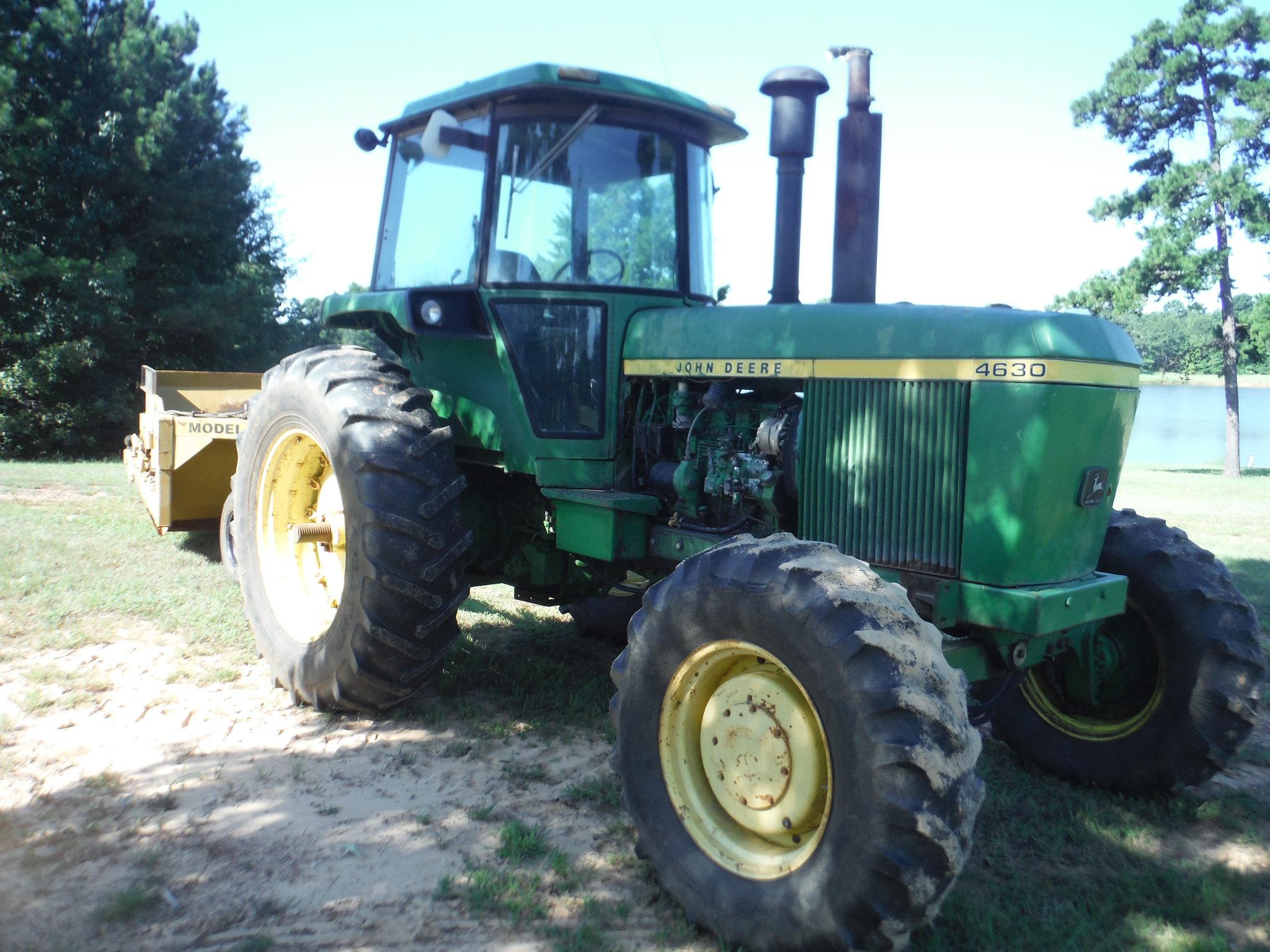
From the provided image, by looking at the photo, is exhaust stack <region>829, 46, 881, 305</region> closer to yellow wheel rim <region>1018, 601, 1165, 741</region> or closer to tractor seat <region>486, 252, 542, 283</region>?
tractor seat <region>486, 252, 542, 283</region>

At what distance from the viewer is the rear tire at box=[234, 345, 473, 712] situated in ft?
13.0

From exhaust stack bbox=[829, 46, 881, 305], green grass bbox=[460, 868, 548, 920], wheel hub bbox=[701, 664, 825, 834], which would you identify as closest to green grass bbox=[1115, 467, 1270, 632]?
exhaust stack bbox=[829, 46, 881, 305]

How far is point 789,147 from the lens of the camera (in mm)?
4195

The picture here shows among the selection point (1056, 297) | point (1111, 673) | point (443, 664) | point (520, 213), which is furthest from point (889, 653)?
point (1056, 297)

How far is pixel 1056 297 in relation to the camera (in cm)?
2156

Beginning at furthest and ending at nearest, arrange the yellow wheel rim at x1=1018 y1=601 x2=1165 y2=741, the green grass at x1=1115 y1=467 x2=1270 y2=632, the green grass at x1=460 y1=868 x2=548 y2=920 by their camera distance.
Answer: the green grass at x1=1115 y1=467 x2=1270 y2=632
the yellow wheel rim at x1=1018 y1=601 x2=1165 y2=741
the green grass at x1=460 y1=868 x2=548 y2=920

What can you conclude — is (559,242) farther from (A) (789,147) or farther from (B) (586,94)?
(A) (789,147)

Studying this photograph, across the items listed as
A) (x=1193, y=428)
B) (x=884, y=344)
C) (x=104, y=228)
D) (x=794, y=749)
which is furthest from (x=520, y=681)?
(x=1193, y=428)

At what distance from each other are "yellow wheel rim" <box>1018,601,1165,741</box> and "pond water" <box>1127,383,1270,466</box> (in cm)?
633

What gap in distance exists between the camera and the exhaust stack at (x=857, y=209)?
4430 millimetres

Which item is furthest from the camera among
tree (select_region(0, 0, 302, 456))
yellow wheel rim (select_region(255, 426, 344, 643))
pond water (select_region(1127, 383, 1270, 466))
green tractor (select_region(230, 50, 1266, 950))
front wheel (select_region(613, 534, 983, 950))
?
pond water (select_region(1127, 383, 1270, 466))

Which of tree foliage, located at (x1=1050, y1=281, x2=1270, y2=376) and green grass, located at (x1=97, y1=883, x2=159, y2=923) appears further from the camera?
tree foliage, located at (x1=1050, y1=281, x2=1270, y2=376)

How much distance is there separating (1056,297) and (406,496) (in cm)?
2058

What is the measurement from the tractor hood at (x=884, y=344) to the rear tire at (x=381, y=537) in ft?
3.28
